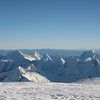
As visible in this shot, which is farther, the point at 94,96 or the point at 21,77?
the point at 21,77

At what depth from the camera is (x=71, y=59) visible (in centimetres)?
18275

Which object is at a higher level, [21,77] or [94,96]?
[94,96]

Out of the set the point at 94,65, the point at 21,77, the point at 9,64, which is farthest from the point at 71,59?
the point at 21,77

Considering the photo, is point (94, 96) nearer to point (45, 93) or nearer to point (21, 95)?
point (45, 93)

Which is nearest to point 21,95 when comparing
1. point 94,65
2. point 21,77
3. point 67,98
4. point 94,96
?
point 67,98

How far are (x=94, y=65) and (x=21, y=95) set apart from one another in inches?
5913

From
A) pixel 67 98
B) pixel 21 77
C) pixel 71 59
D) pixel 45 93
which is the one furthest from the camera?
pixel 71 59

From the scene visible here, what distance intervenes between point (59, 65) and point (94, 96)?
16639cm

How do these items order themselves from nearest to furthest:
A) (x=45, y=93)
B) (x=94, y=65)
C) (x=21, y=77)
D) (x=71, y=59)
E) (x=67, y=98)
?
(x=67, y=98)
(x=45, y=93)
(x=21, y=77)
(x=94, y=65)
(x=71, y=59)

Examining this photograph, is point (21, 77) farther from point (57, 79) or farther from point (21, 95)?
point (21, 95)

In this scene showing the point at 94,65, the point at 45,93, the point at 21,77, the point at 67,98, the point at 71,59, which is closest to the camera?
the point at 67,98

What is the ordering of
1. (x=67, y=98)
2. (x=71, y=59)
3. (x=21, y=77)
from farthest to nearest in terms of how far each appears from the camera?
(x=71, y=59) < (x=21, y=77) < (x=67, y=98)

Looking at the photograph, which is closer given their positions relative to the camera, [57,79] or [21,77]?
[21,77]

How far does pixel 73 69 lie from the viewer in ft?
580
